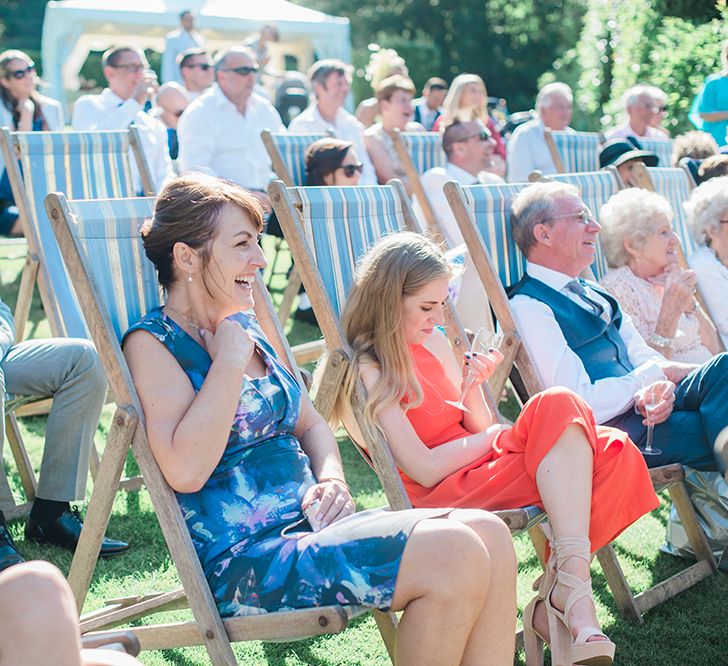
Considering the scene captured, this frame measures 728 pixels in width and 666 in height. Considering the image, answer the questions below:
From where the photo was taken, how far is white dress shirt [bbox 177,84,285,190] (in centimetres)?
663

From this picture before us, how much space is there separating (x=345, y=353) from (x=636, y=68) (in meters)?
8.90

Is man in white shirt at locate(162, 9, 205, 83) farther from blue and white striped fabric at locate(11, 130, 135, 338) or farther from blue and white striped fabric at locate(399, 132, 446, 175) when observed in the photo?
blue and white striped fabric at locate(11, 130, 135, 338)

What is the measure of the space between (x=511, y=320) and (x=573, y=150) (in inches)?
150

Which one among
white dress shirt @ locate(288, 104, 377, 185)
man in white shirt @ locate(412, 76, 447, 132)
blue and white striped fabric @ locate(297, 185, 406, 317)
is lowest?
man in white shirt @ locate(412, 76, 447, 132)

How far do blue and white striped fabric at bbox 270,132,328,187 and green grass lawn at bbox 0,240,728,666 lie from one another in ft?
7.51

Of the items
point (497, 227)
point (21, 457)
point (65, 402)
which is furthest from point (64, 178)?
point (497, 227)

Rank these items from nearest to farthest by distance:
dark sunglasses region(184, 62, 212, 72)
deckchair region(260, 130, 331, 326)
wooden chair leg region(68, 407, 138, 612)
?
wooden chair leg region(68, 407, 138, 612) < deckchair region(260, 130, 331, 326) < dark sunglasses region(184, 62, 212, 72)

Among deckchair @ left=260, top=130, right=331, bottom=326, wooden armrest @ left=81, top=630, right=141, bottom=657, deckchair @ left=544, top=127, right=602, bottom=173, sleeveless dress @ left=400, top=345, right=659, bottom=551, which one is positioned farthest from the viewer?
deckchair @ left=544, top=127, right=602, bottom=173

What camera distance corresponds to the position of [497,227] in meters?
3.96

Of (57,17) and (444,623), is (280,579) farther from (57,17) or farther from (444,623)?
(57,17)

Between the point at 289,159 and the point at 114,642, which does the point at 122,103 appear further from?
the point at 114,642

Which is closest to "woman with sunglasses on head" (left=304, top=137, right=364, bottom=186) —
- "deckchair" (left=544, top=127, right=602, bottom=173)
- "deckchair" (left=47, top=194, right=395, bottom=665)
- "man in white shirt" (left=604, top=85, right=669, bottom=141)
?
"deckchair" (left=544, top=127, right=602, bottom=173)

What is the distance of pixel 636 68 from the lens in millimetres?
10891

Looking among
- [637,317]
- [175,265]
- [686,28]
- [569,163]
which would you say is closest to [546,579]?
[175,265]
